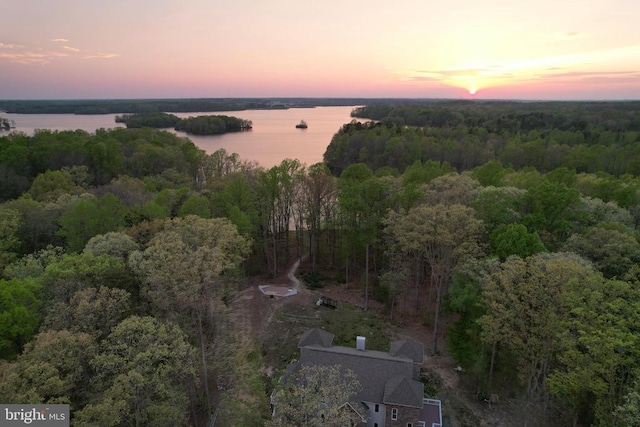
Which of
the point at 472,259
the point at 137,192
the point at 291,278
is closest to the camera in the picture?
the point at 472,259

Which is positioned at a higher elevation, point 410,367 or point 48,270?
point 48,270

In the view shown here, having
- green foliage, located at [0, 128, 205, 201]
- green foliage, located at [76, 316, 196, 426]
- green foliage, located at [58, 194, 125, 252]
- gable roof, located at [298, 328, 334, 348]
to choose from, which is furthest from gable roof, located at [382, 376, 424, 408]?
Result: green foliage, located at [0, 128, 205, 201]

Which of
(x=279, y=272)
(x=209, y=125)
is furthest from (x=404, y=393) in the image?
(x=209, y=125)

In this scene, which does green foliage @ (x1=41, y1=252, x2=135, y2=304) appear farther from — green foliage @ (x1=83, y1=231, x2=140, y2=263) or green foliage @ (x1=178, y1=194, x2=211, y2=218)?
green foliage @ (x1=178, y1=194, x2=211, y2=218)

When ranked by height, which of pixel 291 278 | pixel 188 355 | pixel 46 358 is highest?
pixel 46 358

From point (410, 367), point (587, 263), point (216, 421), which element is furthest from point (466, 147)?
point (216, 421)

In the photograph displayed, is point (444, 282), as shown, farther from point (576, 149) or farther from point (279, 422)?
point (576, 149)
